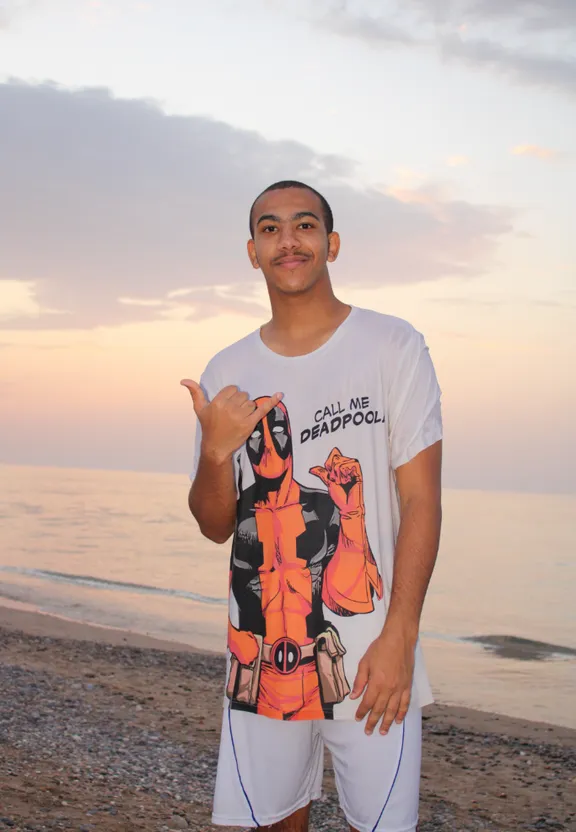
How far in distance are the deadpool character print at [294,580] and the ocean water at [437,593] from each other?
32.3ft

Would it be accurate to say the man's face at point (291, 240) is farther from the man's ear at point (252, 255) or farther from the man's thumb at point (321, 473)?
the man's thumb at point (321, 473)

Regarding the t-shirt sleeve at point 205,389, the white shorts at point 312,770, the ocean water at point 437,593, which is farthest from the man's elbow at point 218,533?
the ocean water at point 437,593

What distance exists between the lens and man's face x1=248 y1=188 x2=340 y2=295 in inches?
128

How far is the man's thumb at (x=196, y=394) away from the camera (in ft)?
10.5

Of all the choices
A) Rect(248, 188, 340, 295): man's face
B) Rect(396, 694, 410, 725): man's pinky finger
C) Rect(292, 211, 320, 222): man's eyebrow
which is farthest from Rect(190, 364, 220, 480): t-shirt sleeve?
Rect(396, 694, 410, 725): man's pinky finger

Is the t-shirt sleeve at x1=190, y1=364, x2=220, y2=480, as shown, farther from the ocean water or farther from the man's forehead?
the ocean water

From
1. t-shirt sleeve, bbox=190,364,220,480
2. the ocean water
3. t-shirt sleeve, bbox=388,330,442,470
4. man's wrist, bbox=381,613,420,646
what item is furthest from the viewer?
the ocean water

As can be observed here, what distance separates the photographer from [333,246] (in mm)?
3486

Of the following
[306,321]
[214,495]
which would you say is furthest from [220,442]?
[306,321]

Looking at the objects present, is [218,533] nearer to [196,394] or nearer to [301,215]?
[196,394]

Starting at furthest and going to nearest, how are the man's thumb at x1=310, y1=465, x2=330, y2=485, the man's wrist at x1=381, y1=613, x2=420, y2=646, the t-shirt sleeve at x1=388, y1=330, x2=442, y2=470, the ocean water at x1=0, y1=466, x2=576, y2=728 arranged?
the ocean water at x1=0, y1=466, x2=576, y2=728, the man's thumb at x1=310, y1=465, x2=330, y2=485, the t-shirt sleeve at x1=388, y1=330, x2=442, y2=470, the man's wrist at x1=381, y1=613, x2=420, y2=646

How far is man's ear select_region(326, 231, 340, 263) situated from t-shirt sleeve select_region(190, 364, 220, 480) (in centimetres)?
66

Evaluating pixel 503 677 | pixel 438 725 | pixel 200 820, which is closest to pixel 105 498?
pixel 503 677

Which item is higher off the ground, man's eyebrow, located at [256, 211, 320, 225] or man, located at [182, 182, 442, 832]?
man's eyebrow, located at [256, 211, 320, 225]
